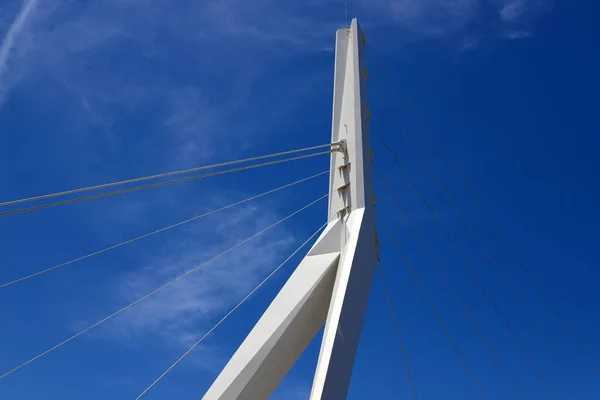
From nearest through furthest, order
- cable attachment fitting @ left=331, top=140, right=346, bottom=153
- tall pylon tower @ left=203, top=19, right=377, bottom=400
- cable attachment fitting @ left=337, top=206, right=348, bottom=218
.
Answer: tall pylon tower @ left=203, top=19, right=377, bottom=400 < cable attachment fitting @ left=337, top=206, right=348, bottom=218 < cable attachment fitting @ left=331, top=140, right=346, bottom=153

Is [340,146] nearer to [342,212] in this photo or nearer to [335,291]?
[342,212]

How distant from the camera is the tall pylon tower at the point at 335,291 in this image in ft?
29.7

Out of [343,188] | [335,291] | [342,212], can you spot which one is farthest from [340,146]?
[335,291]

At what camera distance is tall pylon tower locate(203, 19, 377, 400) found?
29.7 ft

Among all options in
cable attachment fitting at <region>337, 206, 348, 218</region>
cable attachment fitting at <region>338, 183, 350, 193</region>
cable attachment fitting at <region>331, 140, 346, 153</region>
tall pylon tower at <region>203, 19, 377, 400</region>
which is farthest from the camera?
cable attachment fitting at <region>331, 140, 346, 153</region>

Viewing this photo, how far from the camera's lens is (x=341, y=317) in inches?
361

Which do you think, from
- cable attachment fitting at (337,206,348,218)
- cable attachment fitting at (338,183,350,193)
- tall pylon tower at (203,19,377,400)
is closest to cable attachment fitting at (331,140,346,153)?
tall pylon tower at (203,19,377,400)

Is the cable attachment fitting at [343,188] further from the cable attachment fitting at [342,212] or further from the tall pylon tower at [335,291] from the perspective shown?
the cable attachment fitting at [342,212]

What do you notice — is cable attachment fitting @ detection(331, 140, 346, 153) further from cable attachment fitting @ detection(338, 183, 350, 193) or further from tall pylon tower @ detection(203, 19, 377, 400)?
cable attachment fitting @ detection(338, 183, 350, 193)

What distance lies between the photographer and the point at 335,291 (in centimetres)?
974

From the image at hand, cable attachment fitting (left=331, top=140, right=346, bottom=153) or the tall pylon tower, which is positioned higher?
→ cable attachment fitting (left=331, top=140, right=346, bottom=153)

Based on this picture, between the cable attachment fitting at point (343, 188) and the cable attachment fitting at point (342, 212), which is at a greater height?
the cable attachment fitting at point (343, 188)

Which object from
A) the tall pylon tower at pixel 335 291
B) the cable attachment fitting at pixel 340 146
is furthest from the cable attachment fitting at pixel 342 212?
the cable attachment fitting at pixel 340 146

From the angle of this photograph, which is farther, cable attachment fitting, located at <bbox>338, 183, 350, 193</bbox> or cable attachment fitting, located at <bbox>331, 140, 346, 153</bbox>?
cable attachment fitting, located at <bbox>331, 140, 346, 153</bbox>
